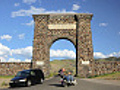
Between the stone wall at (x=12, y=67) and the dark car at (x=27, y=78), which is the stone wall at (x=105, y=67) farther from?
the dark car at (x=27, y=78)

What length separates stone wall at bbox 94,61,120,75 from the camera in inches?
1024

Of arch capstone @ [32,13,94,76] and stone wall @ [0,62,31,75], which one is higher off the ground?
arch capstone @ [32,13,94,76]

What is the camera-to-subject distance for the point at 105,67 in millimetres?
26141

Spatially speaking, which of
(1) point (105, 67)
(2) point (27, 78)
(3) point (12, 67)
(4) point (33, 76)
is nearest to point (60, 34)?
(1) point (105, 67)

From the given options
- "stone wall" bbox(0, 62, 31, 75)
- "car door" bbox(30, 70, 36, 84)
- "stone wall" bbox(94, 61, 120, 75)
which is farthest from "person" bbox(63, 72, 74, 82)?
"stone wall" bbox(0, 62, 31, 75)

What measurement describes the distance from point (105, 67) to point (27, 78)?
15.5m

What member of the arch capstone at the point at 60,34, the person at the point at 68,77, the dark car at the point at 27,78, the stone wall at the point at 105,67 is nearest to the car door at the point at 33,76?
the dark car at the point at 27,78

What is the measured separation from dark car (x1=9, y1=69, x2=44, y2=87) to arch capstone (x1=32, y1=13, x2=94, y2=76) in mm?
10576

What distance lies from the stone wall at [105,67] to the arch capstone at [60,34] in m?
1.86

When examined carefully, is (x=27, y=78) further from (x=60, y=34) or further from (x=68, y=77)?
(x=60, y=34)

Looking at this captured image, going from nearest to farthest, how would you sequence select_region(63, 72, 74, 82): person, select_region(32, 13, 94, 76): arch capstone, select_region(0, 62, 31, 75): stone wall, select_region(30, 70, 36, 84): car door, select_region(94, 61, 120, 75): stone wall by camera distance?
select_region(63, 72, 74, 82): person
select_region(30, 70, 36, 84): car door
select_region(94, 61, 120, 75): stone wall
select_region(0, 62, 31, 75): stone wall
select_region(32, 13, 94, 76): arch capstone

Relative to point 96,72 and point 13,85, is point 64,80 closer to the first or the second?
point 13,85

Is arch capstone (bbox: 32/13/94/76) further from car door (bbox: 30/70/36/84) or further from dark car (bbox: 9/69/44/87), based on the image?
car door (bbox: 30/70/36/84)

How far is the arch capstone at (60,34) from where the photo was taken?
87.9 ft
